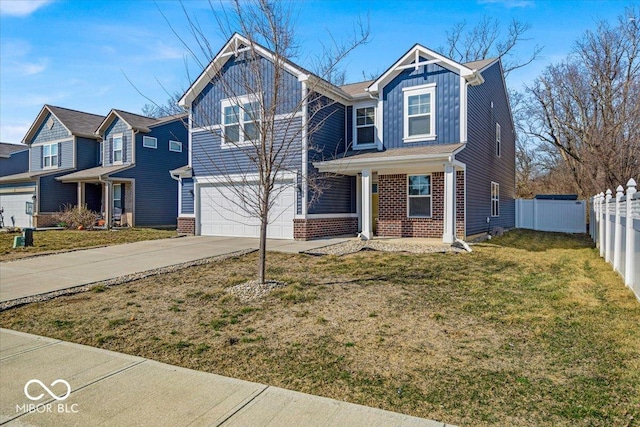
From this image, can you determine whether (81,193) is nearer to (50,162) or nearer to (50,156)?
(50,162)

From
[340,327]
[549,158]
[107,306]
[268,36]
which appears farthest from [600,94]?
[107,306]

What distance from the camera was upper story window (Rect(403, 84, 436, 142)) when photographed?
13.9m

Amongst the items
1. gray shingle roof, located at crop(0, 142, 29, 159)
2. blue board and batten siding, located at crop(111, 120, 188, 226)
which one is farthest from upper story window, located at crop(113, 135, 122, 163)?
gray shingle roof, located at crop(0, 142, 29, 159)

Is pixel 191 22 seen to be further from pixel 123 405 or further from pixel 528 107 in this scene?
pixel 528 107

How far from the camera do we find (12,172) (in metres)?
30.9

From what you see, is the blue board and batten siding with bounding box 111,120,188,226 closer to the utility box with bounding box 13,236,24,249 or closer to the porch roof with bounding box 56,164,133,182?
the porch roof with bounding box 56,164,133,182

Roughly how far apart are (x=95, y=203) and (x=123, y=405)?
25599 millimetres

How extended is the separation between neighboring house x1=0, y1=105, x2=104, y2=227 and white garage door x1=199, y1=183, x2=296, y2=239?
42.8ft

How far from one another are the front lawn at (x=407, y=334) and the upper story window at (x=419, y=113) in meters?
Answer: 6.59

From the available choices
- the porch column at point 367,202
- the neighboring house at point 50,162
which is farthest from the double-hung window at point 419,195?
the neighboring house at point 50,162

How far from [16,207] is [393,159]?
82.6ft

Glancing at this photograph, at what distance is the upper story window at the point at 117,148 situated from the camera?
77.9ft

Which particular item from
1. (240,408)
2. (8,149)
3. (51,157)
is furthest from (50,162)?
(240,408)

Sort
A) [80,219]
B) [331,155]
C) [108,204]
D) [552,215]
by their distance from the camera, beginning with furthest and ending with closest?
[108,204] → [552,215] → [80,219] → [331,155]
